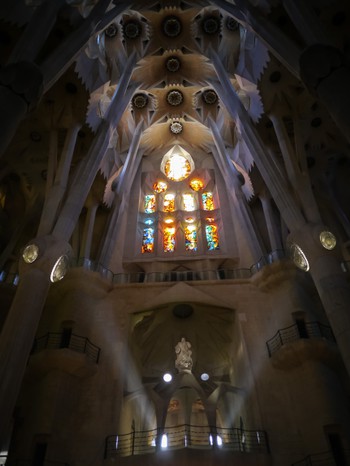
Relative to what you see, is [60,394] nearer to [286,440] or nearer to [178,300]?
[178,300]

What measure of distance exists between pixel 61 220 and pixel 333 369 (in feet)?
35.7

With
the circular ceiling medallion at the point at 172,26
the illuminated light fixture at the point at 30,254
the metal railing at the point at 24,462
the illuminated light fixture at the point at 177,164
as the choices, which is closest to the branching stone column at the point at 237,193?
the illuminated light fixture at the point at 177,164

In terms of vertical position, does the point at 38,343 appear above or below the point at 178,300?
below

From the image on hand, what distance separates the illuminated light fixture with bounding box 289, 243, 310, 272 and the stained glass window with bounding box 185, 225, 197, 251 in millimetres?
8029

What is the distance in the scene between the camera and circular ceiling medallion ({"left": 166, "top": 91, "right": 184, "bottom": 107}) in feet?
82.5

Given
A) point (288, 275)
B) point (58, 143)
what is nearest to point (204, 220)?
point (288, 275)

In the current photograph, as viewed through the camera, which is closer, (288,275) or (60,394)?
(60,394)

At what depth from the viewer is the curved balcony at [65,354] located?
1305 cm

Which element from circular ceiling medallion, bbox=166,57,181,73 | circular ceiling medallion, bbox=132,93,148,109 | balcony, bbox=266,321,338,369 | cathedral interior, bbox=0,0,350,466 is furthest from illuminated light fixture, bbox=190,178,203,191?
balcony, bbox=266,321,338,369

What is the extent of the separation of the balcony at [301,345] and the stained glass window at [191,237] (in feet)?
26.6

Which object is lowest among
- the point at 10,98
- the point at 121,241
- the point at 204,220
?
the point at 10,98

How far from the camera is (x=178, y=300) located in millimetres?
16484

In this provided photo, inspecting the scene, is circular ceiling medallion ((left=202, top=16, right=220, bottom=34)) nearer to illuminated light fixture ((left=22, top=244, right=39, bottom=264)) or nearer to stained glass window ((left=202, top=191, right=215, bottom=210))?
stained glass window ((left=202, top=191, right=215, bottom=210))

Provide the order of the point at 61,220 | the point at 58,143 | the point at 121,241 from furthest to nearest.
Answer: the point at 121,241 → the point at 58,143 → the point at 61,220
